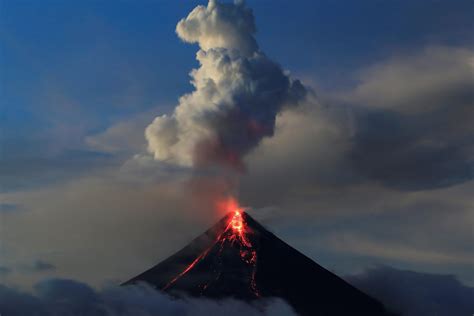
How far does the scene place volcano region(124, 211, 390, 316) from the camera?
15412 cm

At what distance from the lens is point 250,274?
157 m

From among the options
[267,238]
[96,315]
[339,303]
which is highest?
[267,238]

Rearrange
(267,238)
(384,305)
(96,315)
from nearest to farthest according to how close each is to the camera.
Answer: (96,315) → (267,238) → (384,305)

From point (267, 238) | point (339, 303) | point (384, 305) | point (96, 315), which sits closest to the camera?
point (96, 315)

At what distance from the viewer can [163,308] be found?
14975 cm

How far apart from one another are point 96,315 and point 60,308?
278 inches

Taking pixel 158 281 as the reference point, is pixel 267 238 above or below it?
above

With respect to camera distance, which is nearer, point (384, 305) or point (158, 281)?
point (158, 281)

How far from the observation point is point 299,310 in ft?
500

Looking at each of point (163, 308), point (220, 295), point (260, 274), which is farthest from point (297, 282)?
point (163, 308)

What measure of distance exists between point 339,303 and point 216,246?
27.3 meters

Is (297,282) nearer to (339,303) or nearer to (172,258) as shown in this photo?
(339,303)

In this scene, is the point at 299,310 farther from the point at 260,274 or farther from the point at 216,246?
the point at 216,246

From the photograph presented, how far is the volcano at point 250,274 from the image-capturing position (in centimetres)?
15412
